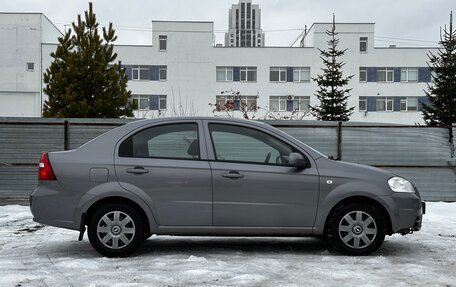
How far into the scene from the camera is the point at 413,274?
5379 mm

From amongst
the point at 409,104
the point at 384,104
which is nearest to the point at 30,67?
the point at 384,104

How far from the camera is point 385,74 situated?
5000cm

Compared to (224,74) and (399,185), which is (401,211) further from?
(224,74)

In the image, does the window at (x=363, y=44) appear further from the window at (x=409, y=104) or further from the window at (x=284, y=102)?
the window at (x=284, y=102)

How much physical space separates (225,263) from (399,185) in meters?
2.24

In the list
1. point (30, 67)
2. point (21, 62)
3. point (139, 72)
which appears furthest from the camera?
point (139, 72)

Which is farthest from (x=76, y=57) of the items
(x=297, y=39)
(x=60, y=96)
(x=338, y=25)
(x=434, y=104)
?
(x=297, y=39)

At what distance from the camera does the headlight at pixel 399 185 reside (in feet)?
20.2

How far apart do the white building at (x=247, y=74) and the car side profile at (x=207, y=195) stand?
41879 millimetres

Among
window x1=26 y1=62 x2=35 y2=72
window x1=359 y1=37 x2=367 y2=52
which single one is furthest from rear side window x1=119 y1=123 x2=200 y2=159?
window x1=359 y1=37 x2=367 y2=52

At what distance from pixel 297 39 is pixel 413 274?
59.6 metres

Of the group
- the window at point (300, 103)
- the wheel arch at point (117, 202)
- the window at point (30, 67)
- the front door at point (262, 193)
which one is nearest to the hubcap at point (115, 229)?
the wheel arch at point (117, 202)

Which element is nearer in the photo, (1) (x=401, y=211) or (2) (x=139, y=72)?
(1) (x=401, y=211)

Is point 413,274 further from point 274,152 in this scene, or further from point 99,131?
point 99,131
